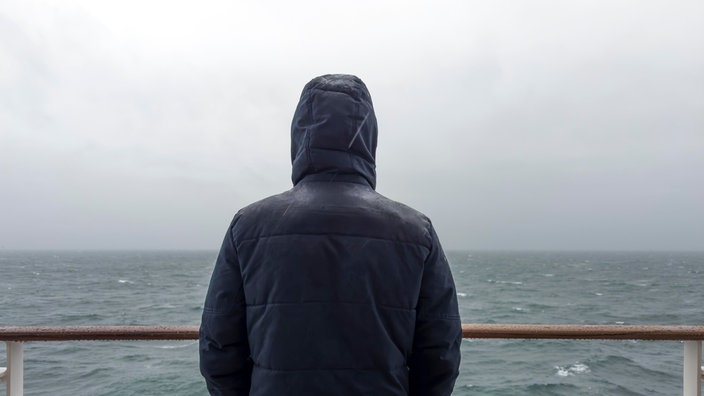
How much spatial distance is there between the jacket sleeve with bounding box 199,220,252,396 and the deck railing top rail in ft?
2.66

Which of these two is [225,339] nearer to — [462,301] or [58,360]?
[58,360]

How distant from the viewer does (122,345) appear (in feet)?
67.5

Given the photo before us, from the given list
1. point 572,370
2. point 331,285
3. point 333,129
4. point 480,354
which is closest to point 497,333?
point 331,285

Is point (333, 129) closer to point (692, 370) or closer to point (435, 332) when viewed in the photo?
point (435, 332)

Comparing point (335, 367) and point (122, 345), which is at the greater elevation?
point (335, 367)

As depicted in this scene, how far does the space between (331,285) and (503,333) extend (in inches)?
45.3

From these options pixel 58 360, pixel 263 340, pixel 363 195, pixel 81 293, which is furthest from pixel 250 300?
pixel 81 293

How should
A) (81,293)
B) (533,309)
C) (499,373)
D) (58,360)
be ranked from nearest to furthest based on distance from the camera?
(499,373)
(58,360)
(533,309)
(81,293)

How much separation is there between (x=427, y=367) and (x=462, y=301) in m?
34.4

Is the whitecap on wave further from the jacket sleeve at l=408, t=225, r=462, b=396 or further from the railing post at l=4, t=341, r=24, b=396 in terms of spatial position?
the jacket sleeve at l=408, t=225, r=462, b=396

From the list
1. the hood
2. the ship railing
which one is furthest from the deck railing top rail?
the hood

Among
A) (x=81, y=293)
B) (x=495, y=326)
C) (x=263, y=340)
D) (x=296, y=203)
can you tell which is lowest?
(x=81, y=293)

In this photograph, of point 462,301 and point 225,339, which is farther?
point 462,301

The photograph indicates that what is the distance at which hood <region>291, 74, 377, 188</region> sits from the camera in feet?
4.25
